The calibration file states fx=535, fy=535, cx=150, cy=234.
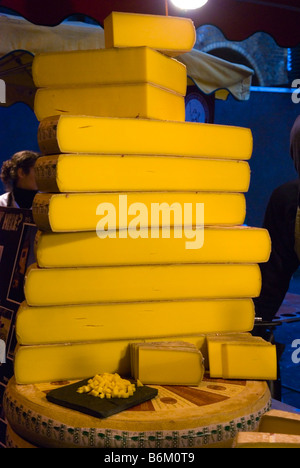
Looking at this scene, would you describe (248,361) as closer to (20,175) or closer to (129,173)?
(129,173)

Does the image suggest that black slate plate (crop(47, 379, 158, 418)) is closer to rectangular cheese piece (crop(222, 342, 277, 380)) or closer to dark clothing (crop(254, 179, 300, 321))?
rectangular cheese piece (crop(222, 342, 277, 380))

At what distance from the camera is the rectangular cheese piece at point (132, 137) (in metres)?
1.66

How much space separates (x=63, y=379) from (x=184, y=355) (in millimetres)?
399

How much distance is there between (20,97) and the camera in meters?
5.42

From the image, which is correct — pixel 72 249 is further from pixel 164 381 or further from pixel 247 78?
pixel 247 78

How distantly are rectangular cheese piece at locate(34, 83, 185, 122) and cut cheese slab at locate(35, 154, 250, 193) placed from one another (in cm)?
18

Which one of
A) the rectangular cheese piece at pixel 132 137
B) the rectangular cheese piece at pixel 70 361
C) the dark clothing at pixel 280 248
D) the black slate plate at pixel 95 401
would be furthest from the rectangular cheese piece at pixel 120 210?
the dark clothing at pixel 280 248

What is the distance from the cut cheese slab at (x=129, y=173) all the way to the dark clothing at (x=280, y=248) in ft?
6.23

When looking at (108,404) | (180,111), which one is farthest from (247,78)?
(108,404)

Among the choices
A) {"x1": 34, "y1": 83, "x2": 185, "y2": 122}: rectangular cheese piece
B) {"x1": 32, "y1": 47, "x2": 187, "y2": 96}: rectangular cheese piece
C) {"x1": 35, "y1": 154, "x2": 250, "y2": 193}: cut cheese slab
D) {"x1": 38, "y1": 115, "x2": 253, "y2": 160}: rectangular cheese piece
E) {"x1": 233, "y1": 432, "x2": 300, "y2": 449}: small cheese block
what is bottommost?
{"x1": 233, "y1": 432, "x2": 300, "y2": 449}: small cheese block

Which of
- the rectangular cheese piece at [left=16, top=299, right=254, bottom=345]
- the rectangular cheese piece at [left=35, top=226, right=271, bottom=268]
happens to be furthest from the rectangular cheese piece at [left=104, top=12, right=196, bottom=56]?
the rectangular cheese piece at [left=16, top=299, right=254, bottom=345]

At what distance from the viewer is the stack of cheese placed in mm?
1688

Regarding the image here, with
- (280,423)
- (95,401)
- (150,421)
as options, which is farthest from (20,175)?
(280,423)
